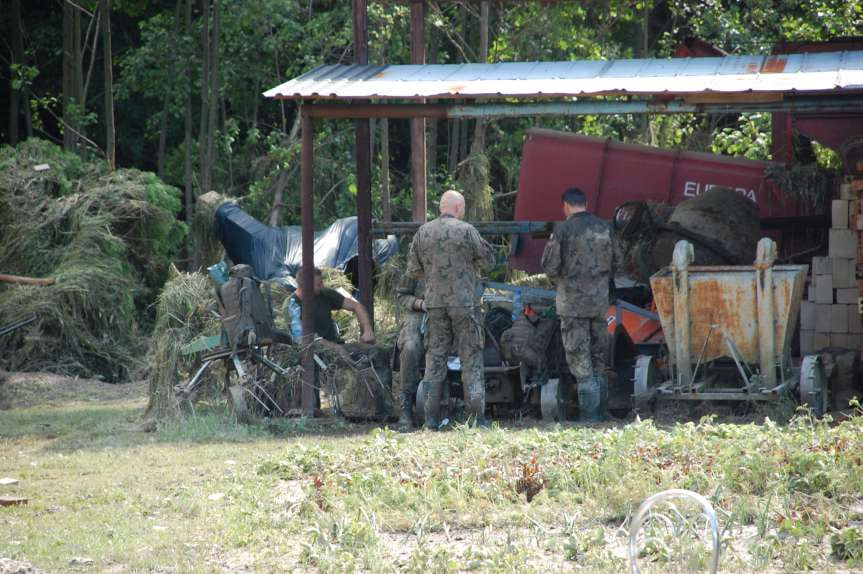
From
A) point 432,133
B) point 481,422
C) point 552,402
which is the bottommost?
point 481,422

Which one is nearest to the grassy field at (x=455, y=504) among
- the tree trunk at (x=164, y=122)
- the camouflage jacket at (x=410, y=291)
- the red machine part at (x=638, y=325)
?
the camouflage jacket at (x=410, y=291)

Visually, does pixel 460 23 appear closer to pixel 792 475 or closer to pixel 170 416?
pixel 170 416

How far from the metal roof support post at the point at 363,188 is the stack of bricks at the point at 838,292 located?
4.35m

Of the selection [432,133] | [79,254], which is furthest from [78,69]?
[432,133]

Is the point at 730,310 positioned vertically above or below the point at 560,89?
below

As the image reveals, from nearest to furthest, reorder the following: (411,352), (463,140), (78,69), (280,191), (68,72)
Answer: (411,352) → (78,69) → (68,72) → (280,191) → (463,140)

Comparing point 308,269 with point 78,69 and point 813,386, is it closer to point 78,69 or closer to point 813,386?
point 813,386

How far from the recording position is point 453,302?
10.8 m

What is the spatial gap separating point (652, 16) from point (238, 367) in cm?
1573

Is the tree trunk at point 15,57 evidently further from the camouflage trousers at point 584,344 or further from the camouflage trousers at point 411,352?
the camouflage trousers at point 584,344

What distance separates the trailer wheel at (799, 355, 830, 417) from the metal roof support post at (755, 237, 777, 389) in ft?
0.88

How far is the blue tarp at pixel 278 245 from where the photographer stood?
17625 mm

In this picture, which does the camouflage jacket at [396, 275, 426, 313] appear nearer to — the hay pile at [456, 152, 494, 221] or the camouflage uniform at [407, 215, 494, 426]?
the camouflage uniform at [407, 215, 494, 426]

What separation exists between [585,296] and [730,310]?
1.22 meters
